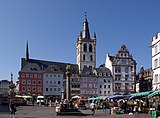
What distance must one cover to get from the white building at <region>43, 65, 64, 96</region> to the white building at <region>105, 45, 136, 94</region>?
57.9 ft

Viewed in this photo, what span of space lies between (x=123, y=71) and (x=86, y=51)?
20658 mm

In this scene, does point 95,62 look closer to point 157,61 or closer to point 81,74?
point 81,74

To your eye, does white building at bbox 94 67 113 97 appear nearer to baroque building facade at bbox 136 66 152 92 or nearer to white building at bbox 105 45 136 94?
white building at bbox 105 45 136 94

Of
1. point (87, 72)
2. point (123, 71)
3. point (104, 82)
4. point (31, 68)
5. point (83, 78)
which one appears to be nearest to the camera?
point (123, 71)

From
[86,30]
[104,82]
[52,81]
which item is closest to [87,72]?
[104,82]

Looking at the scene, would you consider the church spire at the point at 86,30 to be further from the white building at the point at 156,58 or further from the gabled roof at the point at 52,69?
the white building at the point at 156,58

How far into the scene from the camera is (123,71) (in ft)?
313

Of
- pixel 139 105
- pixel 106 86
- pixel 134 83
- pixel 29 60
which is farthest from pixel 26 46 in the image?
pixel 139 105

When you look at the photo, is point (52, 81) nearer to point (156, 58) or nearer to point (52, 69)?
Answer: point (52, 69)

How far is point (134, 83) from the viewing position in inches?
3809

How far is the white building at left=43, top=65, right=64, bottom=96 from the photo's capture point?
9712 centimetres

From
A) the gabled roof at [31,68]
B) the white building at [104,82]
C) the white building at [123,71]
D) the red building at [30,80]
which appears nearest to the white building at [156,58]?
the white building at [123,71]

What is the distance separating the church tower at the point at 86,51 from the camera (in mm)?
109750

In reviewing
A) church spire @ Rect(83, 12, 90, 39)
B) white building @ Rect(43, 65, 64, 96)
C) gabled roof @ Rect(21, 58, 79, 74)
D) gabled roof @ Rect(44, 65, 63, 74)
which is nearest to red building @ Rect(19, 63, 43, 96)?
white building @ Rect(43, 65, 64, 96)
